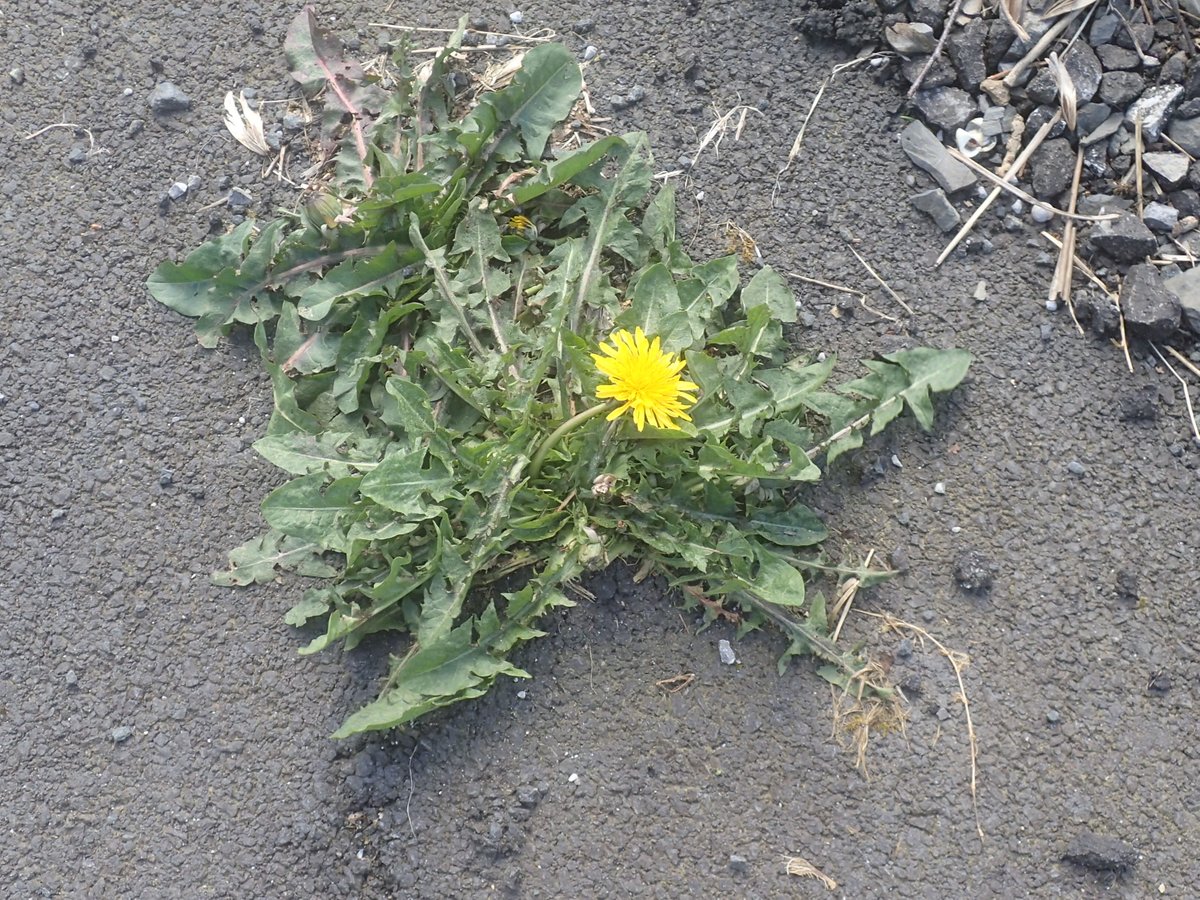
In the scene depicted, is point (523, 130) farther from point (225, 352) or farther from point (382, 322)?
point (225, 352)

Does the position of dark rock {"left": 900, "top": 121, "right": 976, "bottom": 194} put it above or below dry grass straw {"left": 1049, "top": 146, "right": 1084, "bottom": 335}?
above

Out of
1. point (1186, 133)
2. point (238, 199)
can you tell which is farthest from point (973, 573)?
point (238, 199)

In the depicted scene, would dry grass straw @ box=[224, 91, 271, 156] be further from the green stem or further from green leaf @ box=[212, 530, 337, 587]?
the green stem

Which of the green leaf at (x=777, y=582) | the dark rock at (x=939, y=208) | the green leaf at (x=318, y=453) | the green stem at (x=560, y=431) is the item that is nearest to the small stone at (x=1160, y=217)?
the dark rock at (x=939, y=208)

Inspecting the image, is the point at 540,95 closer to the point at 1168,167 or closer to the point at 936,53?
the point at 936,53

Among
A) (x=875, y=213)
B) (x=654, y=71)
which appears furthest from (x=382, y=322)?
(x=875, y=213)

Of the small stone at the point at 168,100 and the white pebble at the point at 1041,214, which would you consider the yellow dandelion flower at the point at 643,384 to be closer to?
the white pebble at the point at 1041,214

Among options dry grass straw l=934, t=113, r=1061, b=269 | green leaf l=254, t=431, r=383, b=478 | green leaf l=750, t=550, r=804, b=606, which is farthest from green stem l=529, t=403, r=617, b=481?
dry grass straw l=934, t=113, r=1061, b=269
